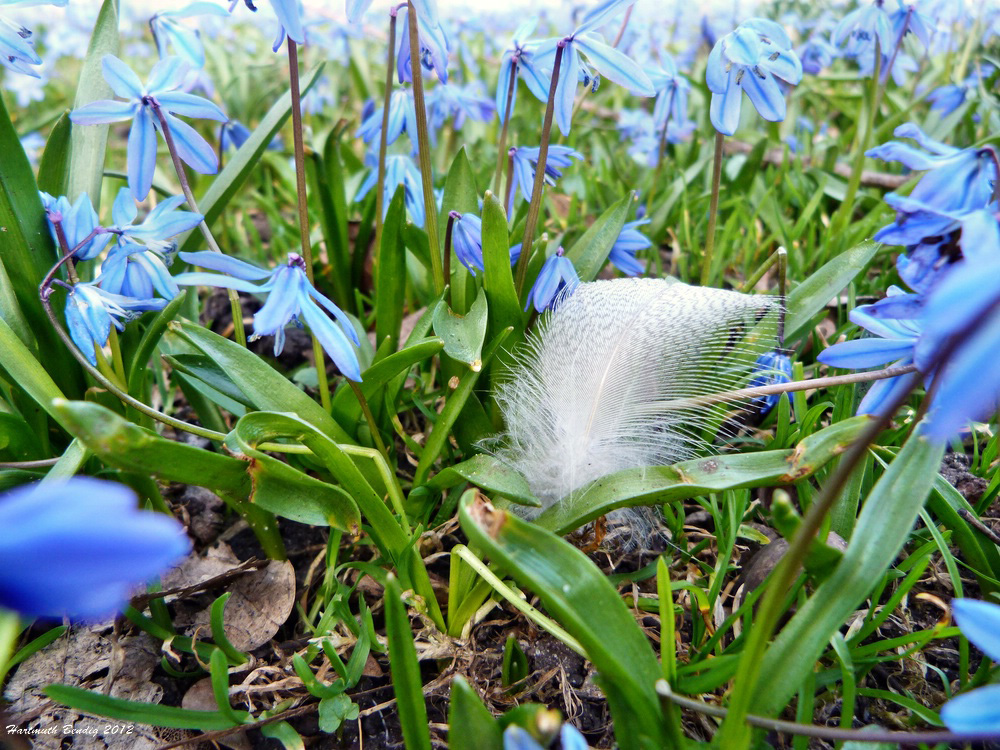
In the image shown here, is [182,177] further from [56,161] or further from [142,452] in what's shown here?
[142,452]

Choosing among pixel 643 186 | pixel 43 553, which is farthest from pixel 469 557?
pixel 643 186

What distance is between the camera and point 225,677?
3.91ft

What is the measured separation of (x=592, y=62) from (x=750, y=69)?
0.41m

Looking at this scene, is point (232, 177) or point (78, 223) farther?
point (232, 177)

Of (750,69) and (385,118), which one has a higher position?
(750,69)

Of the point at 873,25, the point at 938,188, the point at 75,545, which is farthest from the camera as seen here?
the point at 873,25

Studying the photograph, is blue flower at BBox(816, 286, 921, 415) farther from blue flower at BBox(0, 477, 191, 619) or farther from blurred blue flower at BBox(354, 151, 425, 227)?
blurred blue flower at BBox(354, 151, 425, 227)

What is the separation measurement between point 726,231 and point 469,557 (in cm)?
173

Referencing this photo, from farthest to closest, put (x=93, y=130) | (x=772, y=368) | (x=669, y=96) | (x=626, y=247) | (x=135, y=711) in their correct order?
(x=669, y=96)
(x=626, y=247)
(x=93, y=130)
(x=772, y=368)
(x=135, y=711)

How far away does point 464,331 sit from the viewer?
5.30 feet

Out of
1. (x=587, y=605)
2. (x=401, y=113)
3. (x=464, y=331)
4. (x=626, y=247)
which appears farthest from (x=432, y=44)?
(x=587, y=605)

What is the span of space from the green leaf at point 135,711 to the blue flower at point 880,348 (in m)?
1.28

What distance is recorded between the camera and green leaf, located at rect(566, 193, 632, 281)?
1.96 m

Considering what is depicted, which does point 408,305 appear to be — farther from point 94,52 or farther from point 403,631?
point 403,631
